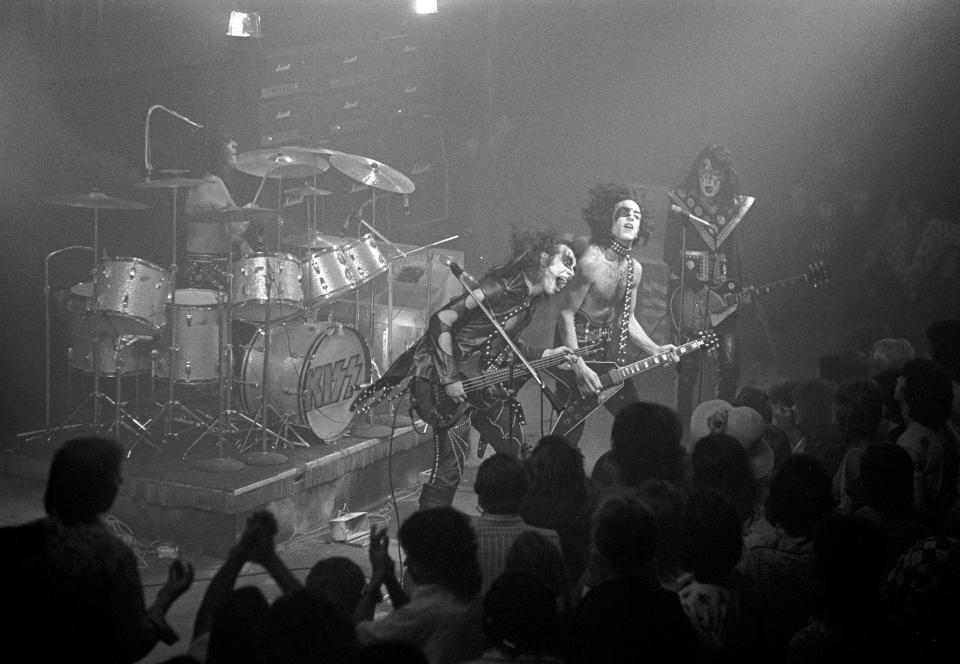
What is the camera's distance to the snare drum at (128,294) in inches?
323

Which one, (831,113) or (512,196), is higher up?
(831,113)

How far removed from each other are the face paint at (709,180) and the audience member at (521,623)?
7.58 meters

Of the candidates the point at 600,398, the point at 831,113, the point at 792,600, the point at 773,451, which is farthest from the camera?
the point at 831,113

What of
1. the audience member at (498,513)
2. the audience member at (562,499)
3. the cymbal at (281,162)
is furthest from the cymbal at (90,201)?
the audience member at (498,513)

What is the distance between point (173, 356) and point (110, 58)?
3131mm

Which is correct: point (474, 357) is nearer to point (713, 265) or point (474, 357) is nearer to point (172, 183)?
point (172, 183)

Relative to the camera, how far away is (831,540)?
353cm

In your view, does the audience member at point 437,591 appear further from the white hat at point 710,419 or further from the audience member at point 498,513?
the white hat at point 710,419

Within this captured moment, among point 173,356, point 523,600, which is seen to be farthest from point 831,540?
point 173,356

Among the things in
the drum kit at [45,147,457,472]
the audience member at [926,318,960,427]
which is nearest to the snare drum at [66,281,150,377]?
the drum kit at [45,147,457,472]

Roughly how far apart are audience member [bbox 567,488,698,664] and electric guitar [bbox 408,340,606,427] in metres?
3.76

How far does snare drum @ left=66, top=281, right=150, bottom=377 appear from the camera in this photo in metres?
8.69

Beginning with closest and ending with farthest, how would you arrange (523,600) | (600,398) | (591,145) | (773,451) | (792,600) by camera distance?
(523,600)
(792,600)
(773,451)
(600,398)
(591,145)

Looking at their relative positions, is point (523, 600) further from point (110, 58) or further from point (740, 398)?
point (110, 58)
